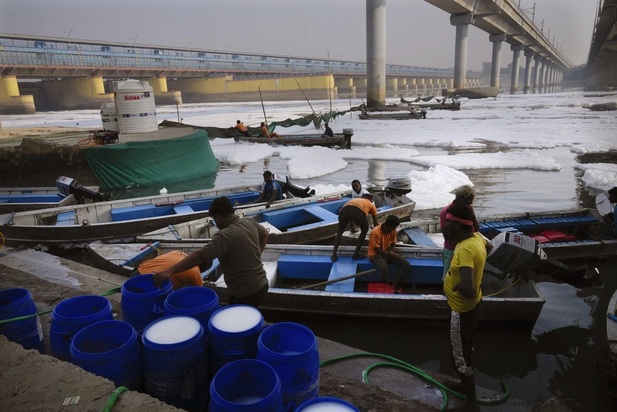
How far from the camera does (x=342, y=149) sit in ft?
76.6

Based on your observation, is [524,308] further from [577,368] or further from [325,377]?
[325,377]

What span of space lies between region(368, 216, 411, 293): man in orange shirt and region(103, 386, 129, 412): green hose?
14.9 ft

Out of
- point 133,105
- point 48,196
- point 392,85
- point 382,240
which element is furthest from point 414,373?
point 392,85

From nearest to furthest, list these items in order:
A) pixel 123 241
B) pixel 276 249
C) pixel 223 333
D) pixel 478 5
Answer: pixel 223 333 → pixel 276 249 → pixel 123 241 → pixel 478 5

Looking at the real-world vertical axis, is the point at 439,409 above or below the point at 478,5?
below

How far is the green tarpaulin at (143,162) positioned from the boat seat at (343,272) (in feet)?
35.4

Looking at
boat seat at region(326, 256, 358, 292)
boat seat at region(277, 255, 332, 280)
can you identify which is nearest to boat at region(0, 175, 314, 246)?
boat seat at region(277, 255, 332, 280)

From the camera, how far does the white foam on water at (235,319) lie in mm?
2855

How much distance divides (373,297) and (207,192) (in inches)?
273

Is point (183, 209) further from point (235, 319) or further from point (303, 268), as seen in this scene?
point (235, 319)

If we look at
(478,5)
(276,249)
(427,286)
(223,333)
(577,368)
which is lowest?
(577,368)

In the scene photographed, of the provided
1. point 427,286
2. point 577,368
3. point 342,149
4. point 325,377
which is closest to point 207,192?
point 427,286

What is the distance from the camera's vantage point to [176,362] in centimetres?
262

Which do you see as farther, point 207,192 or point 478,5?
point 478,5
